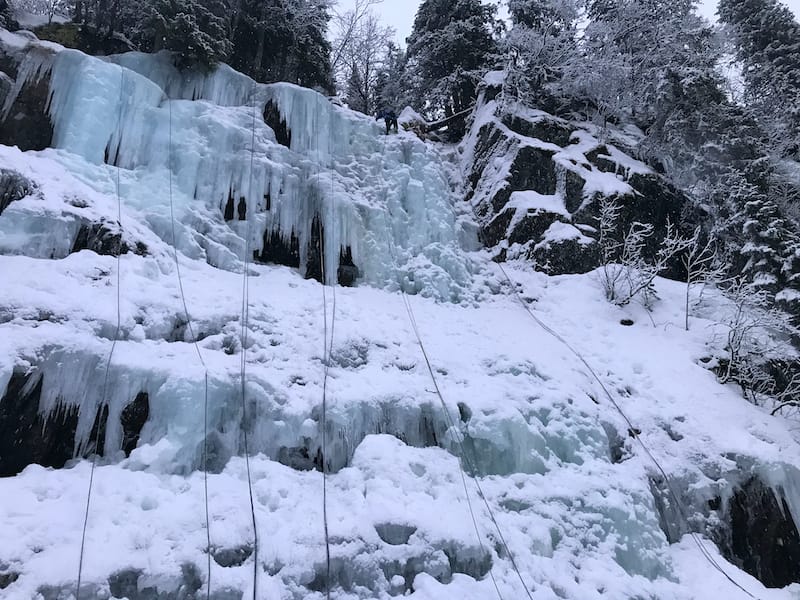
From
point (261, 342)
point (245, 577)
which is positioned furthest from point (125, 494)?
point (261, 342)

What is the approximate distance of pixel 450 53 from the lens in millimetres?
19016

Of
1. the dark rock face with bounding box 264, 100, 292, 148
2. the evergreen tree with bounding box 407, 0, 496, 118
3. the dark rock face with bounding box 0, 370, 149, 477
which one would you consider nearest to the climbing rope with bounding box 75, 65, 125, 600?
the dark rock face with bounding box 0, 370, 149, 477

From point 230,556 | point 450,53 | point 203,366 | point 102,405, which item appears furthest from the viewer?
point 450,53

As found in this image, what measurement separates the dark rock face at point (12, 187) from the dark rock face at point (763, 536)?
1083 centimetres

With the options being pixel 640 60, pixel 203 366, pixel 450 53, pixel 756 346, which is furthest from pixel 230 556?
pixel 640 60

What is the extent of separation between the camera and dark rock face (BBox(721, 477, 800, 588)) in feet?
21.0

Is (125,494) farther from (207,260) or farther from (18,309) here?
(207,260)

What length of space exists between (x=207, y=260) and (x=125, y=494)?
495 centimetres

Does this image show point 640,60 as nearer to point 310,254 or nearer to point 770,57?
point 770,57

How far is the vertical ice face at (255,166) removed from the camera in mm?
9242

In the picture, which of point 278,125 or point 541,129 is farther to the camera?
point 541,129

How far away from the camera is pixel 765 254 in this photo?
10.7 m

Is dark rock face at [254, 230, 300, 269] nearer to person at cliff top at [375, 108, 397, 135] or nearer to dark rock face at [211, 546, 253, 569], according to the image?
person at cliff top at [375, 108, 397, 135]

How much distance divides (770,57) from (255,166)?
18.9m
